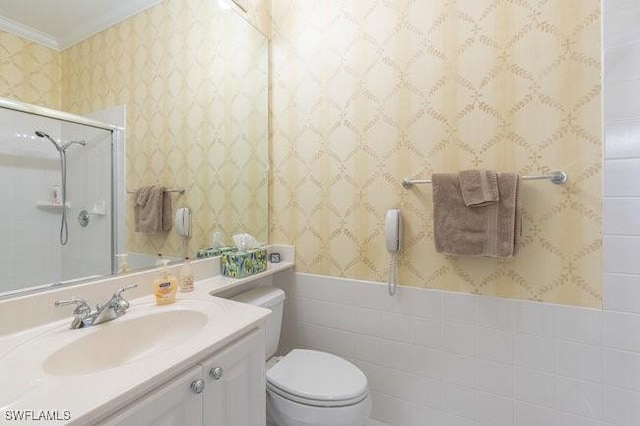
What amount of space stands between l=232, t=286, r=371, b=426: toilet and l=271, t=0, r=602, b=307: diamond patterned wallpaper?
1.52 ft

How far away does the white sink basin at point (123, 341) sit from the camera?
2.69ft

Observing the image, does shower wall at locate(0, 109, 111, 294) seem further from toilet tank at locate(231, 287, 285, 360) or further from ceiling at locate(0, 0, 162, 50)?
toilet tank at locate(231, 287, 285, 360)

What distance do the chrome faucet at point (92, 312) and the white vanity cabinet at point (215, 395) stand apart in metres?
0.39

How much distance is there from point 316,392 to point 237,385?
0.37 meters

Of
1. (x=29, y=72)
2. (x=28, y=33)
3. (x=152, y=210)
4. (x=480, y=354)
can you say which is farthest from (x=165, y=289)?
(x=480, y=354)

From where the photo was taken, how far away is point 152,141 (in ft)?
4.25

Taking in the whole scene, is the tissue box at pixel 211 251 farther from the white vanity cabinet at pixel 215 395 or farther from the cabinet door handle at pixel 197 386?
the cabinet door handle at pixel 197 386

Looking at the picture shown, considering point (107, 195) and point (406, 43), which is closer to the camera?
point (107, 195)

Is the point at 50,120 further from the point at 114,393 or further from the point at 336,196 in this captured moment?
the point at 336,196

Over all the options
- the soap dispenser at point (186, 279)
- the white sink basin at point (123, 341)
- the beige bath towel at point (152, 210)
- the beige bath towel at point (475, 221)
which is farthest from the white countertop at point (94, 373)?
the beige bath towel at point (475, 221)

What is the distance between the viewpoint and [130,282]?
Answer: 3.80 feet

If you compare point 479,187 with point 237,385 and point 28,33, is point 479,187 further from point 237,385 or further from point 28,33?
point 28,33

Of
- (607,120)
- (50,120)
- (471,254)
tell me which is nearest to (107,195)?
(50,120)

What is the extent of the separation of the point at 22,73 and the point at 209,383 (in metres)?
1.05
